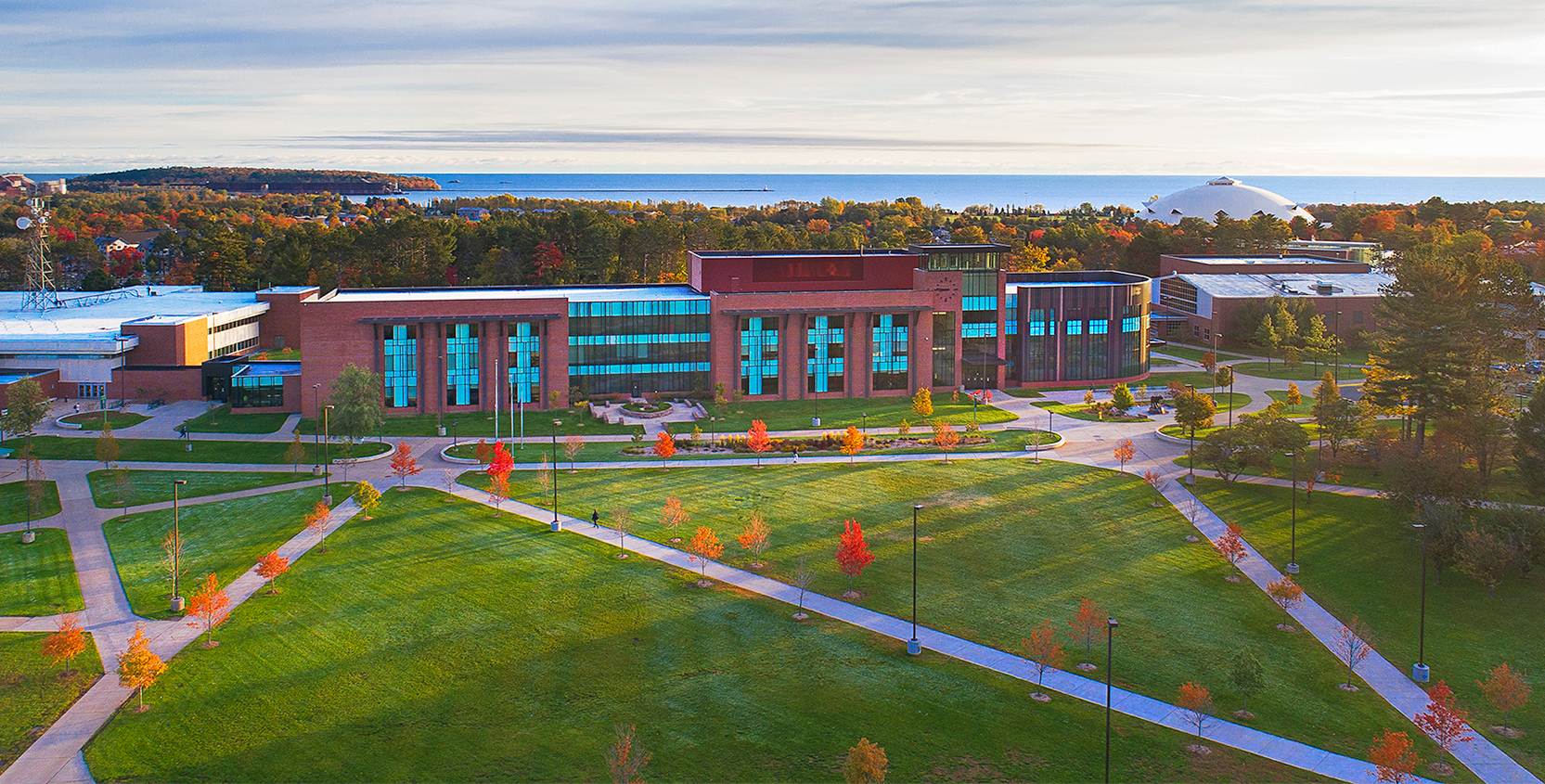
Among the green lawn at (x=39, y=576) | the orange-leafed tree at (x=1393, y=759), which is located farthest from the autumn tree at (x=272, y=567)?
the orange-leafed tree at (x=1393, y=759)

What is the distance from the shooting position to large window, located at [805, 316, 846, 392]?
91938 millimetres

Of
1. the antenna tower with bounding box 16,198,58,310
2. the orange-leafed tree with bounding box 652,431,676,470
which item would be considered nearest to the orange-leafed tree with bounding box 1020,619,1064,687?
the orange-leafed tree with bounding box 652,431,676,470

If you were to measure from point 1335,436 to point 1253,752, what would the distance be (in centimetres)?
4077

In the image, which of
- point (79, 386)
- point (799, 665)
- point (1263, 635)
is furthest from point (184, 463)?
point (1263, 635)

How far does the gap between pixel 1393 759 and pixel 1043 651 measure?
11646 mm

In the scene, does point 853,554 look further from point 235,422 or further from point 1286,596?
point 235,422

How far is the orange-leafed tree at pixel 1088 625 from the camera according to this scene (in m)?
43.8

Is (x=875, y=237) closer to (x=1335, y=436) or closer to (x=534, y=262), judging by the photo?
(x=534, y=262)

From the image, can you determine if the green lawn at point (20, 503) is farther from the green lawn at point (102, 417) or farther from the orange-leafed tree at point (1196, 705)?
the orange-leafed tree at point (1196, 705)

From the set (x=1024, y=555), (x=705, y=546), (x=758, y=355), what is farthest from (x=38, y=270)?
(x=1024, y=555)

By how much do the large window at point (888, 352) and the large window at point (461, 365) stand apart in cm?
3261

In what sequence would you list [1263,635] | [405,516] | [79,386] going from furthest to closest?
[79,386]
[405,516]
[1263,635]

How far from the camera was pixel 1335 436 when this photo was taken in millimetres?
70812

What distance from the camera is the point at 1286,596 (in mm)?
49094
